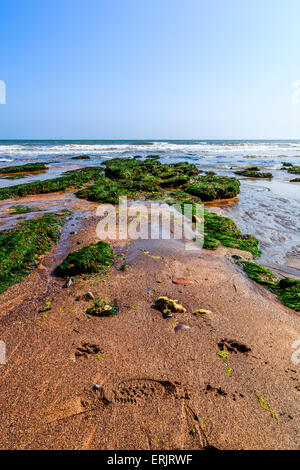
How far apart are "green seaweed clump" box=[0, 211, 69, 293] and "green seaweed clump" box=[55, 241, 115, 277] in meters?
0.68

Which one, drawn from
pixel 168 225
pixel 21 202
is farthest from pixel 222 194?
pixel 21 202

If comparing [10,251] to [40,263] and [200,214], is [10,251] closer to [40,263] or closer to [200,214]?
[40,263]

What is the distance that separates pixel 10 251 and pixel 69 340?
2.54 m

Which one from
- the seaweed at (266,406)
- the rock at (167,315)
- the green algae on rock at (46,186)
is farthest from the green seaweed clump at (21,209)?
the seaweed at (266,406)

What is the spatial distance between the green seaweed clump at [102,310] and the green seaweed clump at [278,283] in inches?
101

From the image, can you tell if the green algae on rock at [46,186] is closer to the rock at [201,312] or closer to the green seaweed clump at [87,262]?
the green seaweed clump at [87,262]

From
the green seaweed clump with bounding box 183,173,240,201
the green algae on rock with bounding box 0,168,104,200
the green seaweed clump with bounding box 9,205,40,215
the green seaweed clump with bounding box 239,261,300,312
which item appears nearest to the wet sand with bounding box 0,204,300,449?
the green seaweed clump with bounding box 239,261,300,312

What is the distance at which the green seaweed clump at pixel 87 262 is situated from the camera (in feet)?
13.8

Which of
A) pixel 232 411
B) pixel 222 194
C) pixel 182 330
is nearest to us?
pixel 232 411

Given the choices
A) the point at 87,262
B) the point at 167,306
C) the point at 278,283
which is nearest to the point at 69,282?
the point at 87,262

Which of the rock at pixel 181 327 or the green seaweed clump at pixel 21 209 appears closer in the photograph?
the rock at pixel 181 327

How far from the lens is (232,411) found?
2104mm

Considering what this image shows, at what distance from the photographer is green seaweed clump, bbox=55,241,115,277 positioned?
421 centimetres
